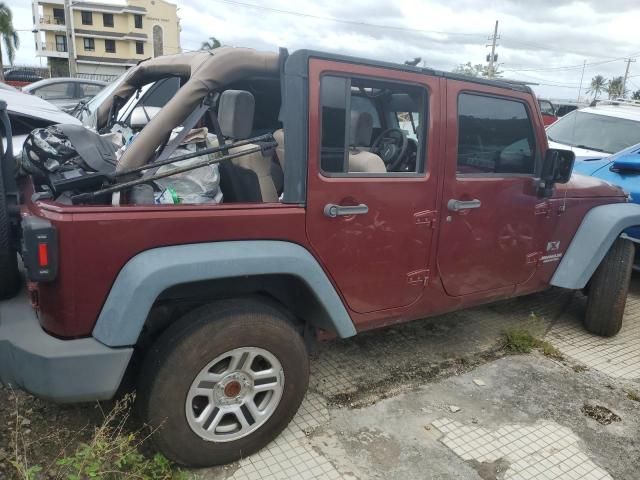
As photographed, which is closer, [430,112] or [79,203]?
[79,203]

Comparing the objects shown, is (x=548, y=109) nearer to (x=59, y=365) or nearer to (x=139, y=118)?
(x=139, y=118)

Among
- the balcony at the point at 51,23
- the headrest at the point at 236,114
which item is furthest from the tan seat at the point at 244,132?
the balcony at the point at 51,23

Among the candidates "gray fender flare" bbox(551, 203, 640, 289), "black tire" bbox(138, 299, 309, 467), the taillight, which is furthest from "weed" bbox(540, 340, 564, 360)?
the taillight

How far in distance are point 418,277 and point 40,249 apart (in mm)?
1942

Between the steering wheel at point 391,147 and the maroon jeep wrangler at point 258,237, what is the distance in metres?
0.02

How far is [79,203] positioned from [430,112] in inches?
72.9

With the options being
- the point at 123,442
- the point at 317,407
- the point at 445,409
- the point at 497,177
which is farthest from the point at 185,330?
the point at 497,177

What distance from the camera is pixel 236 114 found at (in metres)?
2.49

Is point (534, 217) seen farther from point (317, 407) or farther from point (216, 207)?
point (216, 207)

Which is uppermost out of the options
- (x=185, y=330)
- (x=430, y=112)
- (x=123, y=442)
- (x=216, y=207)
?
(x=430, y=112)

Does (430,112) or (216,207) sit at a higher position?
(430,112)

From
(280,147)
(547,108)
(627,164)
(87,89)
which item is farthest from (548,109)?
(280,147)

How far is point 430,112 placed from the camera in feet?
9.48

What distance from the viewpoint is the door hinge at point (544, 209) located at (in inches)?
139
